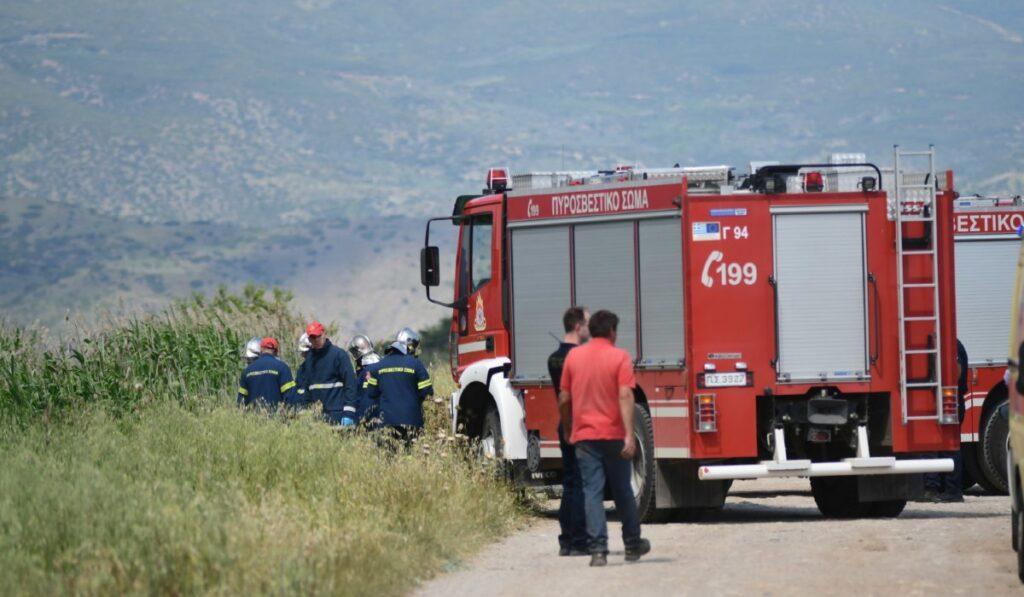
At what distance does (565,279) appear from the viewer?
1791cm

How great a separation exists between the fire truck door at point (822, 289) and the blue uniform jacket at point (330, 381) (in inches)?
218

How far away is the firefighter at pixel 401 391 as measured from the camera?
63.0ft

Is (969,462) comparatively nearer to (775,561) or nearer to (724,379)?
(724,379)

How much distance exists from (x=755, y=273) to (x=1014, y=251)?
4.87 metres

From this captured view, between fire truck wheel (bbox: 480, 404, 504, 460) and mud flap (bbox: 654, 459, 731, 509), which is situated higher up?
fire truck wheel (bbox: 480, 404, 504, 460)

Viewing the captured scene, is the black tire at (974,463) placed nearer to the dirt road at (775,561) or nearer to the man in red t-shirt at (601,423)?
the dirt road at (775,561)

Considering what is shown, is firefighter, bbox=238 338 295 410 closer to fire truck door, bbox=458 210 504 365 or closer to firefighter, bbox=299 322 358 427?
firefighter, bbox=299 322 358 427

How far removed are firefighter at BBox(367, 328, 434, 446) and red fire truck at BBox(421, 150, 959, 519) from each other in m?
2.78

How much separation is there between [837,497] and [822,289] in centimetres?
245

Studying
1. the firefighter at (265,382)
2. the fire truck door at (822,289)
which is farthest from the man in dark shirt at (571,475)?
the firefighter at (265,382)

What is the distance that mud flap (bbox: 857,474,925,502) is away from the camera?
17.2 metres

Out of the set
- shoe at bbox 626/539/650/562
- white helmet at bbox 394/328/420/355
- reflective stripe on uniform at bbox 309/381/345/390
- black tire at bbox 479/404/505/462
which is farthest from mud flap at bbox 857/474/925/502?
reflective stripe on uniform at bbox 309/381/345/390

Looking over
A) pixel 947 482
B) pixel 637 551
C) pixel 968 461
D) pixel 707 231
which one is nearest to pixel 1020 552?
pixel 637 551

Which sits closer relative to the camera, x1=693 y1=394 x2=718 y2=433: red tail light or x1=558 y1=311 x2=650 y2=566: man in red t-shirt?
x1=558 y1=311 x2=650 y2=566: man in red t-shirt
